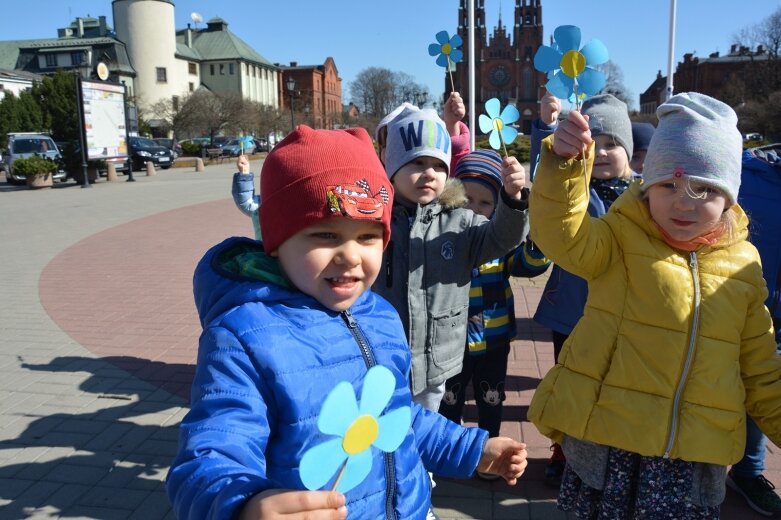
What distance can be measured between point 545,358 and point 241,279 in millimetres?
3698

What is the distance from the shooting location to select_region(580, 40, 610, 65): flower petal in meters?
1.82

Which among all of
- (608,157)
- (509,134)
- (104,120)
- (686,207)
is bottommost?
(686,207)

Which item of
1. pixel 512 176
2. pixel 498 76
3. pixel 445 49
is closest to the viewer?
pixel 512 176

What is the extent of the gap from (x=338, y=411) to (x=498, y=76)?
80135 millimetres

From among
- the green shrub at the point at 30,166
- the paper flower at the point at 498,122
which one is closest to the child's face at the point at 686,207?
the paper flower at the point at 498,122

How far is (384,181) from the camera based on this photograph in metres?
1.56

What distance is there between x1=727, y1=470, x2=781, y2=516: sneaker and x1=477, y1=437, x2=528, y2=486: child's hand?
72.5 inches

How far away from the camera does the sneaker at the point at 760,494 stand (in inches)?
108

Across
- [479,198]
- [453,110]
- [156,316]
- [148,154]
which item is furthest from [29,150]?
[479,198]

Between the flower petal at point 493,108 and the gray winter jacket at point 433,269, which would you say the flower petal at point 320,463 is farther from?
the flower petal at point 493,108

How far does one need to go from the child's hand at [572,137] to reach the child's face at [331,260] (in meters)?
0.58

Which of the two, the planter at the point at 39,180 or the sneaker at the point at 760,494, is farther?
the planter at the point at 39,180

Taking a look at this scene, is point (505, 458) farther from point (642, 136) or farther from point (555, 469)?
point (642, 136)

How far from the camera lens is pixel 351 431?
101 cm
